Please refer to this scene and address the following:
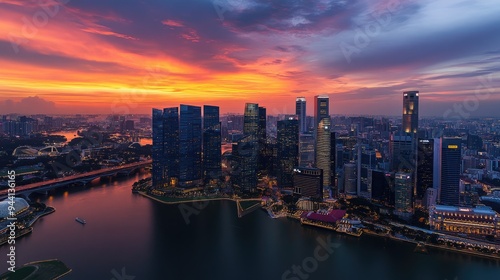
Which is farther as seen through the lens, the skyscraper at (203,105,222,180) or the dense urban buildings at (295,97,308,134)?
the dense urban buildings at (295,97,308,134)

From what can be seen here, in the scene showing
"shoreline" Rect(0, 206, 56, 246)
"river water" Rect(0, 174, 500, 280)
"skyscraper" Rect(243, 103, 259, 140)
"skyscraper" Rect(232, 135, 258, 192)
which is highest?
"skyscraper" Rect(243, 103, 259, 140)

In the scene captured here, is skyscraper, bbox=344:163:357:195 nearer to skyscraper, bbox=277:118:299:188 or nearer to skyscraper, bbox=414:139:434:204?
skyscraper, bbox=414:139:434:204

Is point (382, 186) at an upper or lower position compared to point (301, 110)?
lower

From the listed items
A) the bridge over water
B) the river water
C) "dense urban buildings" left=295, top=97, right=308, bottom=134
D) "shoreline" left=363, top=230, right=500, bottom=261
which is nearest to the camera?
the river water

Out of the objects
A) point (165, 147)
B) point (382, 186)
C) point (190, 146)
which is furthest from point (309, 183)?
point (165, 147)

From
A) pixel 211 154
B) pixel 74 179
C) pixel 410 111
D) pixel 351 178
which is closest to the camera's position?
pixel 351 178

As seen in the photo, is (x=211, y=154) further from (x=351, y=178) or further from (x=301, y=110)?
(x=301, y=110)

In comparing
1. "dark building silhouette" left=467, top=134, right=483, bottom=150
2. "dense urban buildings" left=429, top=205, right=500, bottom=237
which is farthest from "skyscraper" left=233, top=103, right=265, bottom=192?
"dark building silhouette" left=467, top=134, right=483, bottom=150
